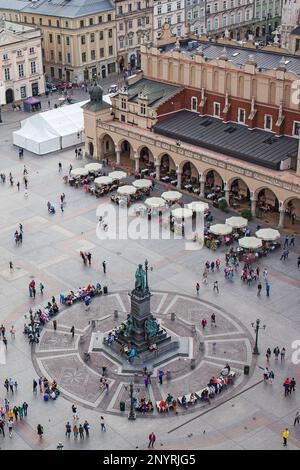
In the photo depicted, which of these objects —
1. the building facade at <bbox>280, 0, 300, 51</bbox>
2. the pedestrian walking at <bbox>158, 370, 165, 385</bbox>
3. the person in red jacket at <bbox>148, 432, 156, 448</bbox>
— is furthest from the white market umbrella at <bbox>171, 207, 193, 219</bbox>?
the building facade at <bbox>280, 0, 300, 51</bbox>

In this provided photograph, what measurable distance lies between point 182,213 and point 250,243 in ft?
33.8

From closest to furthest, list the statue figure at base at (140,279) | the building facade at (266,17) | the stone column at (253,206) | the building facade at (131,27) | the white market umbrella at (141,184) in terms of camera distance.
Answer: the statue figure at base at (140,279)
the stone column at (253,206)
the white market umbrella at (141,184)
the building facade at (131,27)
the building facade at (266,17)

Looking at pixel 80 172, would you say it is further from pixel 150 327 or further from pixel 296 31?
pixel 296 31

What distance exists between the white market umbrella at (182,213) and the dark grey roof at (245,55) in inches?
818

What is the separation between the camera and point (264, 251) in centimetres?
7588

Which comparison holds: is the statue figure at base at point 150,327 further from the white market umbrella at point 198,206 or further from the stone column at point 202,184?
the stone column at point 202,184

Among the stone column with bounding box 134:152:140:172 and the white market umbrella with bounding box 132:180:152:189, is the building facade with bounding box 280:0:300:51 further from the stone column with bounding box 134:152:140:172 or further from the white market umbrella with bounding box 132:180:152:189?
the white market umbrella with bounding box 132:180:152:189

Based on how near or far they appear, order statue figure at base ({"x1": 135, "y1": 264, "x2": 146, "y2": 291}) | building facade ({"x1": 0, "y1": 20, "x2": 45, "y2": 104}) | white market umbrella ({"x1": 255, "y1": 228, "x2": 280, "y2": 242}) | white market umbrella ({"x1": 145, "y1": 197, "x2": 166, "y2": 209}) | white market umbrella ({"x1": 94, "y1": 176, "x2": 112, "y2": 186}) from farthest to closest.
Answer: building facade ({"x1": 0, "y1": 20, "x2": 45, "y2": 104}) → white market umbrella ({"x1": 94, "y1": 176, "x2": 112, "y2": 186}) → white market umbrella ({"x1": 145, "y1": 197, "x2": 166, "y2": 209}) → white market umbrella ({"x1": 255, "y1": 228, "x2": 280, "y2": 242}) → statue figure at base ({"x1": 135, "y1": 264, "x2": 146, "y2": 291})

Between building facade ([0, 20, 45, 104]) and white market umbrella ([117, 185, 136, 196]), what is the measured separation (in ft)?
157

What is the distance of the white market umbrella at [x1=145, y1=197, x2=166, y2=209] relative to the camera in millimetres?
84625

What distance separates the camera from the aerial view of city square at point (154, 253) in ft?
175

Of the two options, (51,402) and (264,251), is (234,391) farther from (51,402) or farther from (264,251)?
(264,251)

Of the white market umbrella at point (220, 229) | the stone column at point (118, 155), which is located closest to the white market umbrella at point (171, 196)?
the white market umbrella at point (220, 229)

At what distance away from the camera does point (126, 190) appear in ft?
290
